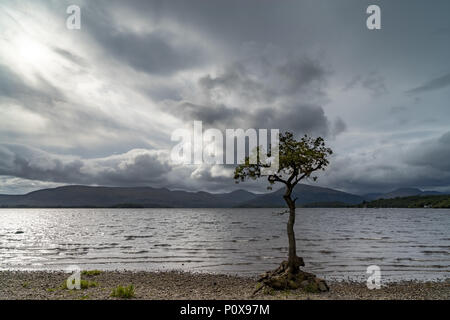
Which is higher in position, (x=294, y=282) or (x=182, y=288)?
(x=294, y=282)

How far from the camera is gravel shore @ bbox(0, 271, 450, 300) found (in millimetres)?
20438

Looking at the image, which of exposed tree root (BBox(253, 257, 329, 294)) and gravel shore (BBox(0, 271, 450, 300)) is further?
exposed tree root (BBox(253, 257, 329, 294))

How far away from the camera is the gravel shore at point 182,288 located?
2044 centimetres

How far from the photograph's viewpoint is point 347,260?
40.7 meters

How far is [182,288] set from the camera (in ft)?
80.4

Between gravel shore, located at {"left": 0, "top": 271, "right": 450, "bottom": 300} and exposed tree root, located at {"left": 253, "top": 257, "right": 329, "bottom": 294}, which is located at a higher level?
exposed tree root, located at {"left": 253, "top": 257, "right": 329, "bottom": 294}

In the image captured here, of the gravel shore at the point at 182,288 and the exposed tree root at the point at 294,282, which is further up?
the exposed tree root at the point at 294,282

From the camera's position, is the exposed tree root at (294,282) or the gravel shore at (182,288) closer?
the gravel shore at (182,288)

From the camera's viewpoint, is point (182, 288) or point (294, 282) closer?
point (294, 282)
